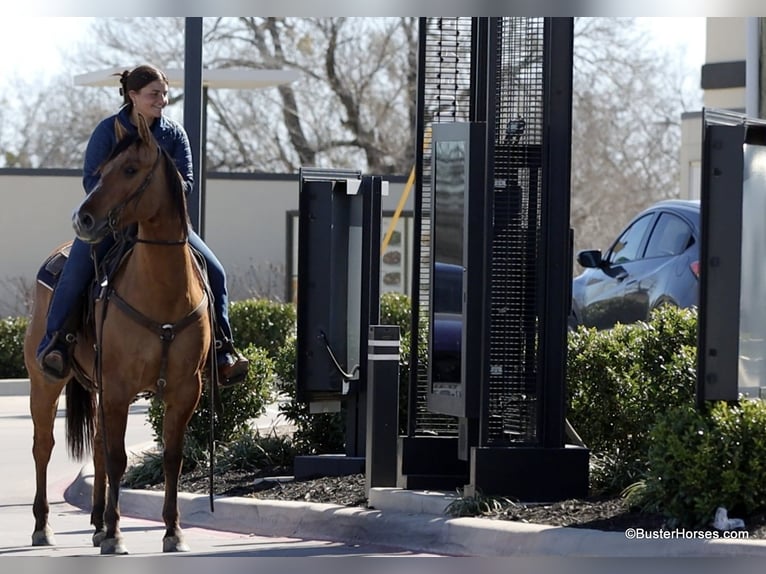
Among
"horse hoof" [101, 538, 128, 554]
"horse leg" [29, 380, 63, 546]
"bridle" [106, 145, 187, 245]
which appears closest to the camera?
"bridle" [106, 145, 187, 245]

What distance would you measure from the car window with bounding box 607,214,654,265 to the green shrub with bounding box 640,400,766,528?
6.94 m

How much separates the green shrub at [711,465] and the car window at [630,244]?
22.8 feet

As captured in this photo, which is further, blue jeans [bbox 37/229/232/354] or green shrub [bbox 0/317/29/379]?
green shrub [bbox 0/317/29/379]

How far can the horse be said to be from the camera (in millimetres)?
8203

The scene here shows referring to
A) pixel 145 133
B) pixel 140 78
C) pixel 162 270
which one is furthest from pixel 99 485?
pixel 140 78

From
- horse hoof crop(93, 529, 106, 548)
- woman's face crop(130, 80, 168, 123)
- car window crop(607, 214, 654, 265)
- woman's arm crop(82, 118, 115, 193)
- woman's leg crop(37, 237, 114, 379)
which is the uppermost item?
woman's face crop(130, 80, 168, 123)

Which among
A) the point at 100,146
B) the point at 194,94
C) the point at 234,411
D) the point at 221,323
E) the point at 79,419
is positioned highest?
the point at 194,94

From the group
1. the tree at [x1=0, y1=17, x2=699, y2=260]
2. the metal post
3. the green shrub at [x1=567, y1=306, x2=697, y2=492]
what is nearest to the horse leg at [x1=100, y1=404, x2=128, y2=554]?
the metal post

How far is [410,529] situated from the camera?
915cm

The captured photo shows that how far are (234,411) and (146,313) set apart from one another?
4027mm

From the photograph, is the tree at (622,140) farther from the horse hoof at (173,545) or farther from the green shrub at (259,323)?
the horse hoof at (173,545)

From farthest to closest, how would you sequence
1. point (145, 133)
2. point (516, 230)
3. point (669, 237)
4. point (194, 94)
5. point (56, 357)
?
1. point (669, 237)
2. point (194, 94)
3. point (516, 230)
4. point (56, 357)
5. point (145, 133)

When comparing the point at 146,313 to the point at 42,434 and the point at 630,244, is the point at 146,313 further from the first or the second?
the point at 630,244

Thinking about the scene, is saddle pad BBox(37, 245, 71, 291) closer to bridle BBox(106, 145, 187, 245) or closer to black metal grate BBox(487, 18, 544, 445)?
bridle BBox(106, 145, 187, 245)
